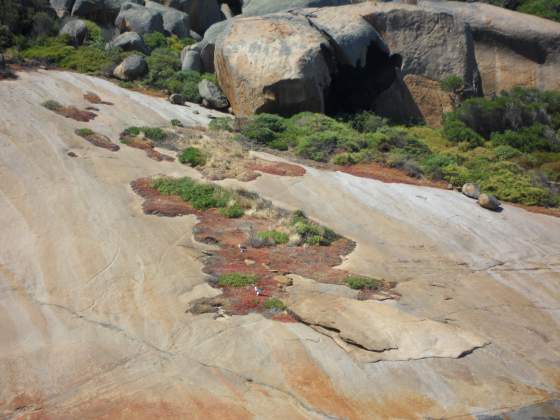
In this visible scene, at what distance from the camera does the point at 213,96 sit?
24.7 meters

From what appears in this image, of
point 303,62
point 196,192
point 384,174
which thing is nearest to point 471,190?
point 384,174

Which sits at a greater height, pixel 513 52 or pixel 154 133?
pixel 513 52

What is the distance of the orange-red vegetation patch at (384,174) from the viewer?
19.0 meters

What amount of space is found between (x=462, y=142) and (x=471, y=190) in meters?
6.52

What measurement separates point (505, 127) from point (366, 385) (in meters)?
19.8

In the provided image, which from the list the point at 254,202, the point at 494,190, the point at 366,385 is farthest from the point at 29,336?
the point at 494,190

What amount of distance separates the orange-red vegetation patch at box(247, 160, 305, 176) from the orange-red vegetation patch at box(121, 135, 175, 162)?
2454 mm

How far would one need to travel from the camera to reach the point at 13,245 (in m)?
11.9

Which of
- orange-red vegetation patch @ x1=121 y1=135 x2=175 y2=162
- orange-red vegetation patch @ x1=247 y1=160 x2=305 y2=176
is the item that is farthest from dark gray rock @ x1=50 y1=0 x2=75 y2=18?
orange-red vegetation patch @ x1=247 y1=160 x2=305 y2=176

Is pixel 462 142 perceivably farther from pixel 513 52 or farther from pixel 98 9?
pixel 98 9

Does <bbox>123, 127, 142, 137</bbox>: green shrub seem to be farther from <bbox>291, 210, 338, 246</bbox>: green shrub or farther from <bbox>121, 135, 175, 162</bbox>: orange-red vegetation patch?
<bbox>291, 210, 338, 246</bbox>: green shrub

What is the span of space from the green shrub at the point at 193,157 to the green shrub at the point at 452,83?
13.9 metres

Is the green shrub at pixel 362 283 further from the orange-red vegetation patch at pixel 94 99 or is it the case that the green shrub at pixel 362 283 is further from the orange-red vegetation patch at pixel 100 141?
the orange-red vegetation patch at pixel 94 99

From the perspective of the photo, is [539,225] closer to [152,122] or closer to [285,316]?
[285,316]
